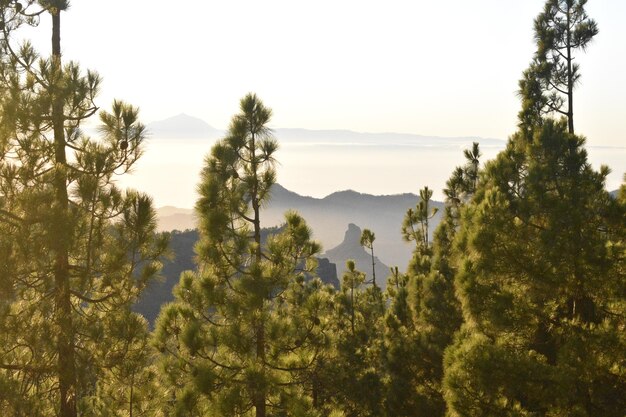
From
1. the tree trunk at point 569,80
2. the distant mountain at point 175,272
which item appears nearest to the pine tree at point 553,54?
the tree trunk at point 569,80

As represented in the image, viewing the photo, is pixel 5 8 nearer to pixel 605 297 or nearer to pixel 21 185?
pixel 21 185

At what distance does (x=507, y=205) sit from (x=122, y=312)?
6.96 meters

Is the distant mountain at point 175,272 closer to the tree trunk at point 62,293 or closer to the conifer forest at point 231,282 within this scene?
the conifer forest at point 231,282

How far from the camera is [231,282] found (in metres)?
9.65

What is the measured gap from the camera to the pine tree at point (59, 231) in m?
7.00

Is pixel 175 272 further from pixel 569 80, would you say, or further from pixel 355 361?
pixel 569 80

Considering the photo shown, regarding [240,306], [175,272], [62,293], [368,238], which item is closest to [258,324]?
[240,306]

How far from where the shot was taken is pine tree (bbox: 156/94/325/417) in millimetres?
9008

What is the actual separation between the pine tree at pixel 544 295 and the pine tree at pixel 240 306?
9.80 feet

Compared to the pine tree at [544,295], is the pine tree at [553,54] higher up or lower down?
higher up

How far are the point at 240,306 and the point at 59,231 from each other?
3.60 meters

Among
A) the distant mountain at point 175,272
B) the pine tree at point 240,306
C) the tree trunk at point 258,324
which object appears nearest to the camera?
the pine tree at point 240,306

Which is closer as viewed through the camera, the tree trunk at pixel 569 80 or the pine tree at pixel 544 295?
the pine tree at pixel 544 295

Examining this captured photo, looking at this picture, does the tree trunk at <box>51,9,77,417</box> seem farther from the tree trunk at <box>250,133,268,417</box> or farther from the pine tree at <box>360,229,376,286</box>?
the pine tree at <box>360,229,376,286</box>
